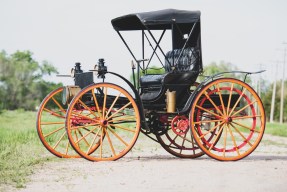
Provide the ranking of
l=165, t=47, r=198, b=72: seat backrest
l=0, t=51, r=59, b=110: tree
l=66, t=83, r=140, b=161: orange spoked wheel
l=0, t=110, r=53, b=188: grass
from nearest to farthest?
l=0, t=110, r=53, b=188: grass < l=66, t=83, r=140, b=161: orange spoked wheel < l=165, t=47, r=198, b=72: seat backrest < l=0, t=51, r=59, b=110: tree

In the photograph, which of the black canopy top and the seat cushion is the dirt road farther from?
the black canopy top

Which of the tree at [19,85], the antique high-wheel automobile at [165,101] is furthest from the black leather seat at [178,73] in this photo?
the tree at [19,85]

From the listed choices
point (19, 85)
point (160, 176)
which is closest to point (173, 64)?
point (160, 176)

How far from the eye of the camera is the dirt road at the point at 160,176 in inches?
252

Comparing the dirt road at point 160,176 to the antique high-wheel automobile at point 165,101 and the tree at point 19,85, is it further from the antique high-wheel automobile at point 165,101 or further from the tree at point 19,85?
the tree at point 19,85

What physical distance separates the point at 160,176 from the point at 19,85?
8401 cm

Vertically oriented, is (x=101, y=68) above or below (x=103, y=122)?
above

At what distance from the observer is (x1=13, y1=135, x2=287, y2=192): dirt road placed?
6395mm

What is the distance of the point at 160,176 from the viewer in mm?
7172

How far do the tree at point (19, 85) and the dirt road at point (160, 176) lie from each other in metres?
73.9

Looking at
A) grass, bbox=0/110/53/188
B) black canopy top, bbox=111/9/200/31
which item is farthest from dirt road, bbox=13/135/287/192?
black canopy top, bbox=111/9/200/31

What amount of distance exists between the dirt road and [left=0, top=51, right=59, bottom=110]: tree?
7389 cm

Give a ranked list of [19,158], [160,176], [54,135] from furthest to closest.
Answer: [54,135]
[19,158]
[160,176]

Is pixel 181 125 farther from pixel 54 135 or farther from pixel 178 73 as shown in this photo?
pixel 54 135
